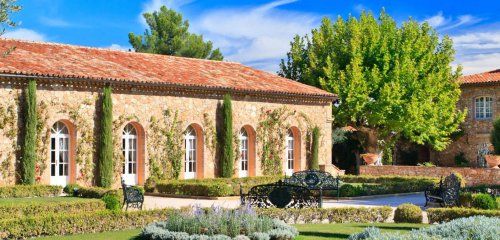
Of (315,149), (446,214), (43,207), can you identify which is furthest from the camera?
(315,149)

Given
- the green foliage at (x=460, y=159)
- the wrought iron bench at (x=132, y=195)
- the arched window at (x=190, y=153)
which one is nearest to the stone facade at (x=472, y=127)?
the green foliage at (x=460, y=159)

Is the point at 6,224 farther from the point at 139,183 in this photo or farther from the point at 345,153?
the point at 345,153

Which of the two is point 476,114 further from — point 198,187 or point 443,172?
point 198,187

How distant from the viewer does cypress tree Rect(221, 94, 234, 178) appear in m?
30.2

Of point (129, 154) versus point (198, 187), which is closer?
point (198, 187)

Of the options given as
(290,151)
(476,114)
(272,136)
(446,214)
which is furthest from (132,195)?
(476,114)

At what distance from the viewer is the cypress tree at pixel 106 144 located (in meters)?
25.9

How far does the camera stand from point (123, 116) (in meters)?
26.9

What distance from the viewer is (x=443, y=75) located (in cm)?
4088

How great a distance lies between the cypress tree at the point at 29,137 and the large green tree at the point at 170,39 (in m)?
32.4

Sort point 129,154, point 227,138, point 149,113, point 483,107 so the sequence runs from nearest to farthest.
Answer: point 129,154
point 149,113
point 227,138
point 483,107

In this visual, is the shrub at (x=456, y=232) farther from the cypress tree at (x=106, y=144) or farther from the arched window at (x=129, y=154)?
the arched window at (x=129, y=154)

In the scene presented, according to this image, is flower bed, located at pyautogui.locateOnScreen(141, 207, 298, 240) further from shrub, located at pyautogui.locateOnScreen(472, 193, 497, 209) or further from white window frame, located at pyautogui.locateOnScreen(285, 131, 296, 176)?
white window frame, located at pyautogui.locateOnScreen(285, 131, 296, 176)

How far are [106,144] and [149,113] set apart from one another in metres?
2.57
